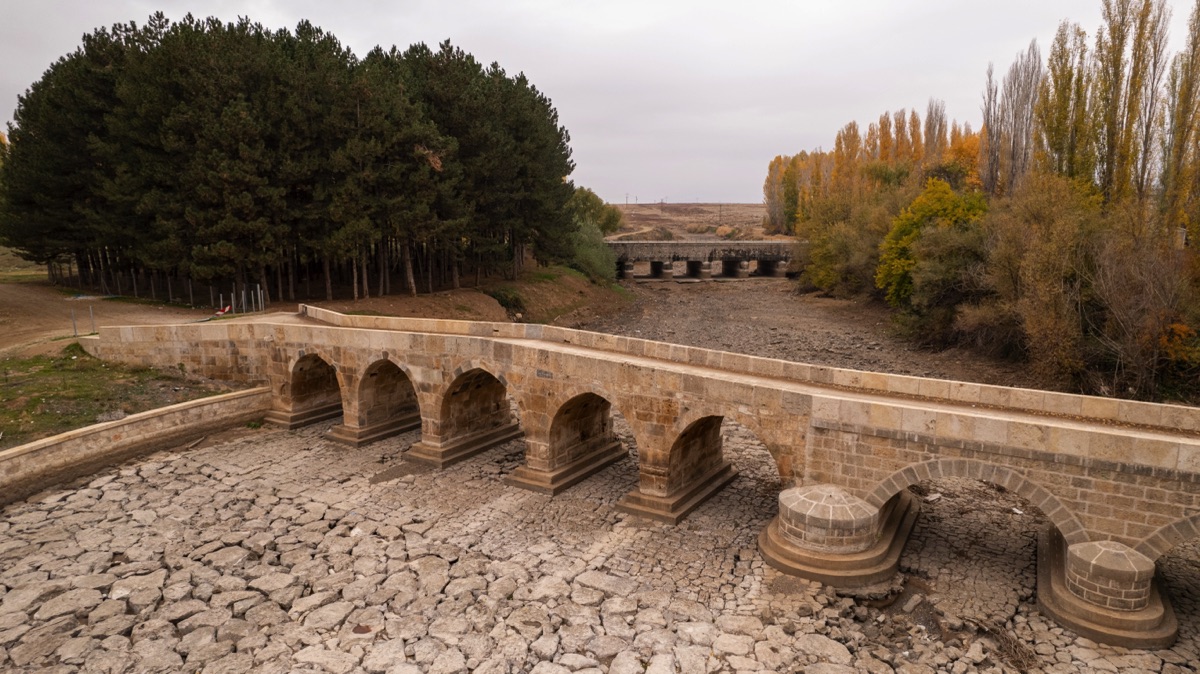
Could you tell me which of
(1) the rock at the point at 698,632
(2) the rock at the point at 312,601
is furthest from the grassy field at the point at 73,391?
(1) the rock at the point at 698,632

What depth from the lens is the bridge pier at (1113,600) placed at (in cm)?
1044

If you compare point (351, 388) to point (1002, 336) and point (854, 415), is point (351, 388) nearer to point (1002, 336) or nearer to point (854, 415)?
point (854, 415)

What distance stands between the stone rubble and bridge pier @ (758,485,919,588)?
327 mm

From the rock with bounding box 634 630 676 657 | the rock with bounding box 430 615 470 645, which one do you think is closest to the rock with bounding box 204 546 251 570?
the rock with bounding box 430 615 470 645

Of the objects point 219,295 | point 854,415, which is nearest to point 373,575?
point 854,415

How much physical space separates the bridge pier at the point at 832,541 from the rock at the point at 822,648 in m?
1.60

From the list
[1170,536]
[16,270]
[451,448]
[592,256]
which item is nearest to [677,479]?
[451,448]

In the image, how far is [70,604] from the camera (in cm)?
1234

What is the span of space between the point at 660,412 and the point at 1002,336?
20.4m

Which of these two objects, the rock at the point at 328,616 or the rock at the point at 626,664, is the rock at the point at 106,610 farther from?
the rock at the point at 626,664

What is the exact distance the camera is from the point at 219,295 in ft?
106

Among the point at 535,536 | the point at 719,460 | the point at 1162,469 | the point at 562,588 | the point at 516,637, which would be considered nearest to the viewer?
the point at 1162,469

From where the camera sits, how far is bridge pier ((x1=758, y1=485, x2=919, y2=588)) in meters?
12.3

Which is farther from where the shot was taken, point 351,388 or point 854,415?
point 351,388
